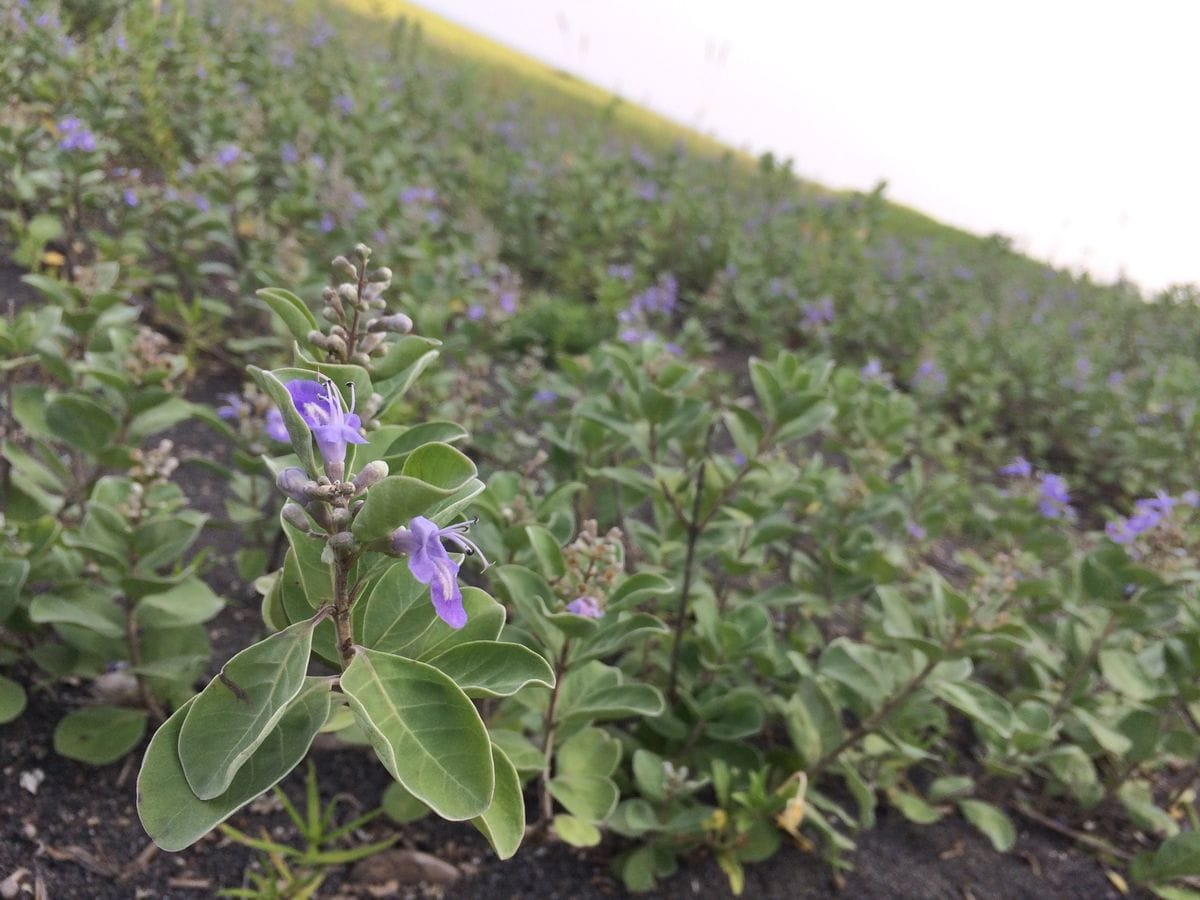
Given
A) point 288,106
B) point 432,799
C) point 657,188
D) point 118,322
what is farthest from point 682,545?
point 657,188

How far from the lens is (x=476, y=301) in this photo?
373cm

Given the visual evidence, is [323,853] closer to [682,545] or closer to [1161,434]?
[682,545]

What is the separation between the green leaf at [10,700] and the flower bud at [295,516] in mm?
1052

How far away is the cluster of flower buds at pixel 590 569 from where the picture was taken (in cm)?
152

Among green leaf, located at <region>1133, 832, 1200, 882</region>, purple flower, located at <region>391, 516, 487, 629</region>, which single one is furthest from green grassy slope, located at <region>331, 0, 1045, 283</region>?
purple flower, located at <region>391, 516, 487, 629</region>

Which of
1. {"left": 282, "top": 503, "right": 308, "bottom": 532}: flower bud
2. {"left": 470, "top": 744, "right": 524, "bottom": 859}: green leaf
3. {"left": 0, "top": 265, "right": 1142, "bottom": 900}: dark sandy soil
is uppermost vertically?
{"left": 282, "top": 503, "right": 308, "bottom": 532}: flower bud

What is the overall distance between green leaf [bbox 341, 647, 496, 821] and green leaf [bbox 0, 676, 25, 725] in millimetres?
1088

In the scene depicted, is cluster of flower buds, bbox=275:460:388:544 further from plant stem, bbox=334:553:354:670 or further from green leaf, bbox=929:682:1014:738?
green leaf, bbox=929:682:1014:738

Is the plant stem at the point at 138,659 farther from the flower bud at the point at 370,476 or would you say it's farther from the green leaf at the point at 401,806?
the flower bud at the point at 370,476

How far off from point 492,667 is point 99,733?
118 centimetres

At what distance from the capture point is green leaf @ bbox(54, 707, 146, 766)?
170 centimetres

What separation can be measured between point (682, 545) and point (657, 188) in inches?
227

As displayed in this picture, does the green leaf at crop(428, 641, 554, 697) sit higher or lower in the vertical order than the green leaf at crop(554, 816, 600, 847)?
higher

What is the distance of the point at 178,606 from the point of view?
1.66 m
